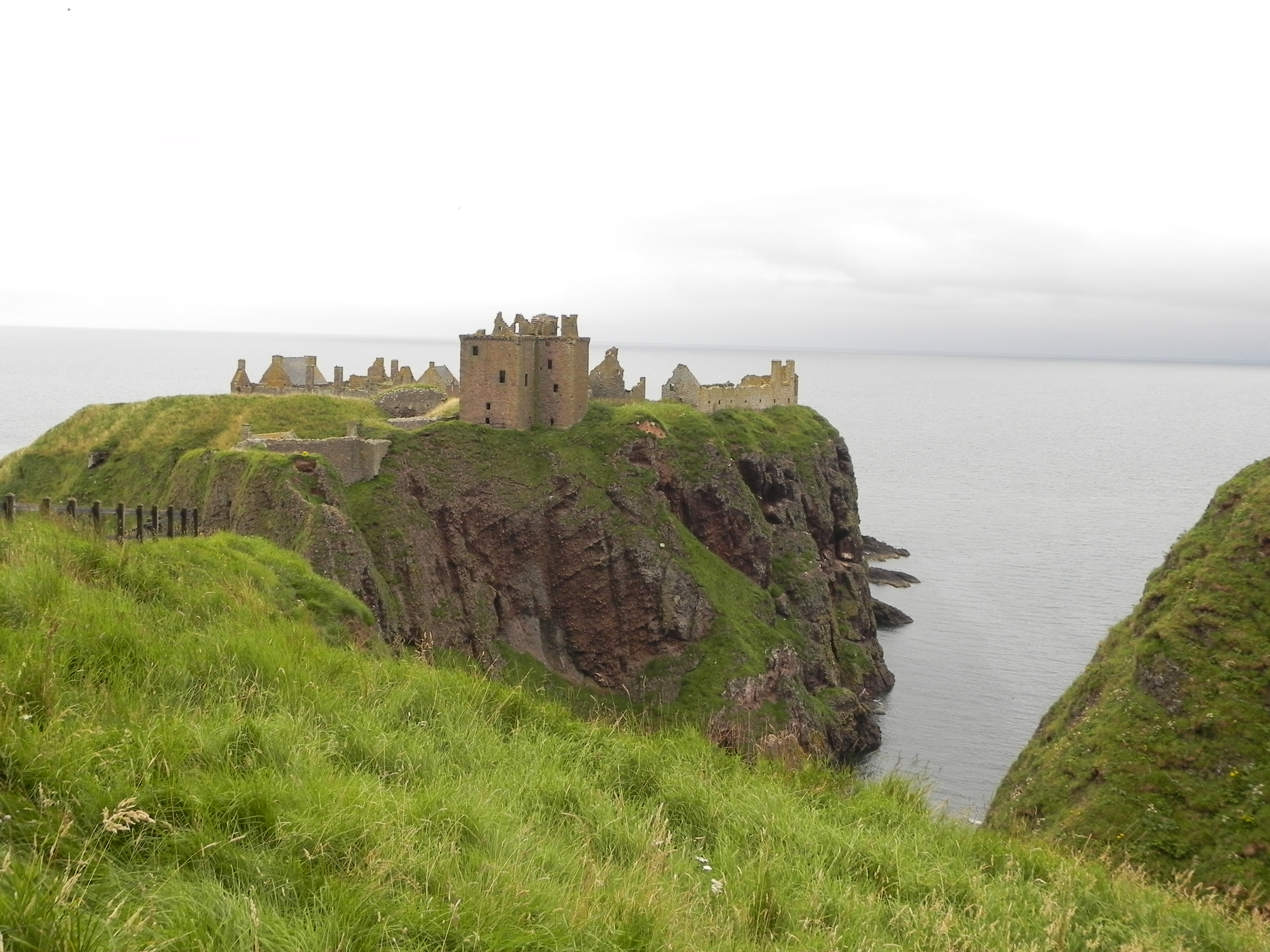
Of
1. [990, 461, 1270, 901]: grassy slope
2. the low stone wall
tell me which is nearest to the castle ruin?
the low stone wall

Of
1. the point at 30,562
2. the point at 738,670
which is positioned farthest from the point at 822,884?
the point at 738,670

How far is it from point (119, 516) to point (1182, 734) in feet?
107

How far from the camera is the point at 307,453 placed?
50.9 meters

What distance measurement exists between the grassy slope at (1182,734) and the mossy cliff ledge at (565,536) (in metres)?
18.8

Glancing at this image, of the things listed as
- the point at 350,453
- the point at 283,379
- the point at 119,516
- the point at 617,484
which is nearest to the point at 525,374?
the point at 617,484

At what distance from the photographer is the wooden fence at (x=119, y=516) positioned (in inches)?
659

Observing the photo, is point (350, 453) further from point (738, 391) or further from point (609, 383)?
point (738, 391)

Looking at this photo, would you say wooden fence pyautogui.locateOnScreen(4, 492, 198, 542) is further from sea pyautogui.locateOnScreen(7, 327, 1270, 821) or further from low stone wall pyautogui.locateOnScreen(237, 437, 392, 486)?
low stone wall pyautogui.locateOnScreen(237, 437, 392, 486)

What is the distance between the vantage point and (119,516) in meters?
19.0

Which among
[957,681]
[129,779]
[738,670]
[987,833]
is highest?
[129,779]

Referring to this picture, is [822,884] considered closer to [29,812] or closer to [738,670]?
[29,812]

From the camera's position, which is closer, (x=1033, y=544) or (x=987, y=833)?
(x=987, y=833)

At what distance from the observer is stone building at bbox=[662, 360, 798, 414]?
263ft

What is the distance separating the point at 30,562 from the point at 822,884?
1038cm
